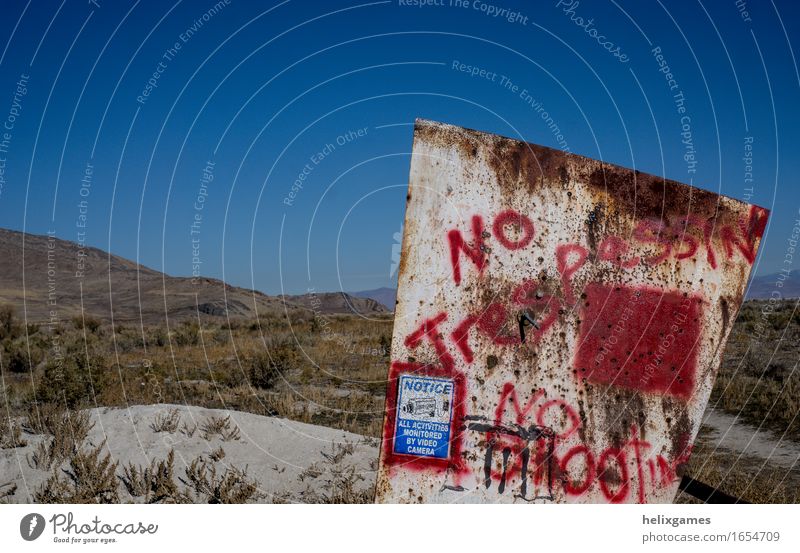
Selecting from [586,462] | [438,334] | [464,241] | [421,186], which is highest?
[421,186]

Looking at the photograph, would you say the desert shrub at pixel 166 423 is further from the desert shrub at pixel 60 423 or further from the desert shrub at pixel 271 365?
the desert shrub at pixel 271 365

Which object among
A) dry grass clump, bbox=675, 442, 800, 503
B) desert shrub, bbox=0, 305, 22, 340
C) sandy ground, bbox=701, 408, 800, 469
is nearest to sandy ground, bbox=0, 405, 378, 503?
dry grass clump, bbox=675, 442, 800, 503

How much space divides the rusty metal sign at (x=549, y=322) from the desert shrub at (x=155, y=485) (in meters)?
2.44

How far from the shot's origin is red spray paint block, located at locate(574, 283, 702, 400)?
13.0ft

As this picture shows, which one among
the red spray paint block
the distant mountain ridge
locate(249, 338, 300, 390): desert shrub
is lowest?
locate(249, 338, 300, 390): desert shrub

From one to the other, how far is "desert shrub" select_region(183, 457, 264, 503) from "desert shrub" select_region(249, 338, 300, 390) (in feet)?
19.4

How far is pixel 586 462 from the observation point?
13.1 ft

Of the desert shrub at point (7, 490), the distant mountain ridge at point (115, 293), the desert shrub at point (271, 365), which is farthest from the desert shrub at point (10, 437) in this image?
the distant mountain ridge at point (115, 293)

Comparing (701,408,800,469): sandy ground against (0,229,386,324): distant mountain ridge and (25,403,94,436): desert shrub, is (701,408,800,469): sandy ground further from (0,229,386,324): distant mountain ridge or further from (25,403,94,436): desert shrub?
(0,229,386,324): distant mountain ridge

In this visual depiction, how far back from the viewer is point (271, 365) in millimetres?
12867

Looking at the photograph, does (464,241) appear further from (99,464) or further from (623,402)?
(99,464)
